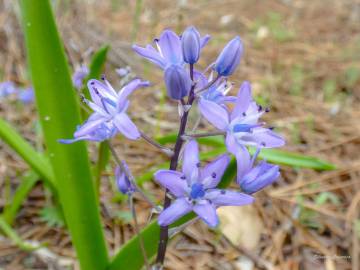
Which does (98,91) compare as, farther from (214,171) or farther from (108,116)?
(214,171)

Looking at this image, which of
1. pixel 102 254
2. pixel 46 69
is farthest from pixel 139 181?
pixel 46 69

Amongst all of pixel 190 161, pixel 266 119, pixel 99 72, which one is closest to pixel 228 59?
pixel 190 161

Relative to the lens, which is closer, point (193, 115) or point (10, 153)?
point (10, 153)

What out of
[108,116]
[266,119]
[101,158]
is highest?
[108,116]

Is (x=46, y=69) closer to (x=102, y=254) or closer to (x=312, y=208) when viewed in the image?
(x=102, y=254)

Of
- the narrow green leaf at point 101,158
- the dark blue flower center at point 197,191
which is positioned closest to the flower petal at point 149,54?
the dark blue flower center at point 197,191

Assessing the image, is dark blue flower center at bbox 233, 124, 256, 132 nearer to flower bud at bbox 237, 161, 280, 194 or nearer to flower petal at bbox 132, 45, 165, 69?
flower bud at bbox 237, 161, 280, 194

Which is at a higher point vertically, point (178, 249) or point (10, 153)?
point (10, 153)
